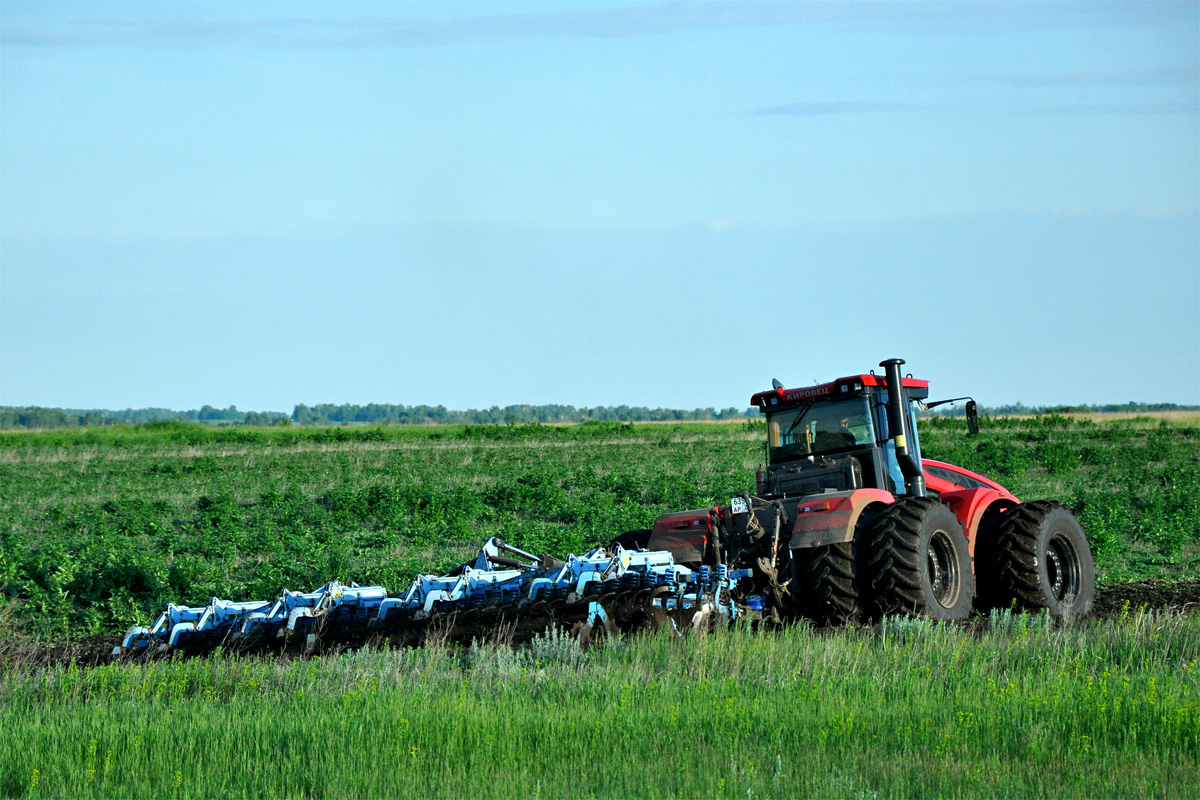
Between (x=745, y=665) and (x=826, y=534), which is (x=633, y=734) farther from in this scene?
(x=826, y=534)

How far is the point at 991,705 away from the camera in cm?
685

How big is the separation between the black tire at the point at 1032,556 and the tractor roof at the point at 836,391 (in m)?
1.56

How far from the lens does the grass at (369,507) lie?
604 inches

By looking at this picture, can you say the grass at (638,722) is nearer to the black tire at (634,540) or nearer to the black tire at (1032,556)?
the black tire at (1032,556)

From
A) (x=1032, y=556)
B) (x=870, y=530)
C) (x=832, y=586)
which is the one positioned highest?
(x=870, y=530)

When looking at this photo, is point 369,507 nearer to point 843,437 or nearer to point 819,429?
point 819,429

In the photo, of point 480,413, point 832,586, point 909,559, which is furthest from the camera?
point 480,413

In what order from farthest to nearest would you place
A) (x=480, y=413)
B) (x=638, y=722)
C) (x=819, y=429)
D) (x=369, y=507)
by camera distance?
(x=480, y=413) < (x=369, y=507) < (x=819, y=429) < (x=638, y=722)

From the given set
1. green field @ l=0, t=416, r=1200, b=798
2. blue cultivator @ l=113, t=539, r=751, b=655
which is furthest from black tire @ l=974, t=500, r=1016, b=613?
blue cultivator @ l=113, t=539, r=751, b=655

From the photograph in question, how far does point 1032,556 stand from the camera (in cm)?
1152

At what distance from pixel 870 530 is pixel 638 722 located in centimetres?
419

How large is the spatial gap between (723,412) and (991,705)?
15608cm

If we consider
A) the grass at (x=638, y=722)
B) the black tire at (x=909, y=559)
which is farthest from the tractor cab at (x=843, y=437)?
the grass at (x=638, y=722)

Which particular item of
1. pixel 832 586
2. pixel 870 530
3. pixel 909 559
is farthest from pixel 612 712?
pixel 870 530
